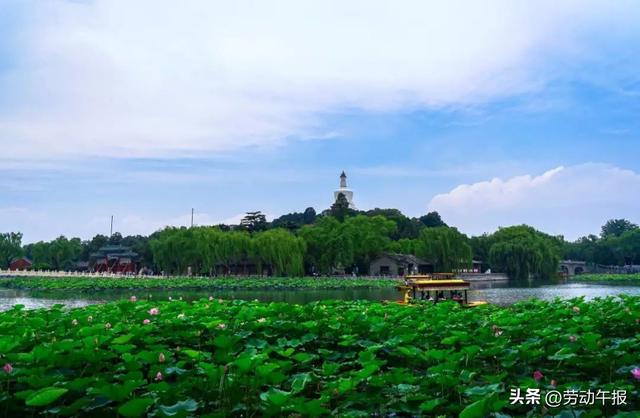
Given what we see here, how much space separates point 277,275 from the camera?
39250mm

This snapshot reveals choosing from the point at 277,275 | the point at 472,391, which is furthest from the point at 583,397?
the point at 277,275

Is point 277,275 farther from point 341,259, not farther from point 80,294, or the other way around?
point 80,294

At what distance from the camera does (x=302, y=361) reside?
4488 mm

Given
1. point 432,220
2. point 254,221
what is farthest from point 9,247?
point 432,220

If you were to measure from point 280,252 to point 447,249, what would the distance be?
11848 millimetres

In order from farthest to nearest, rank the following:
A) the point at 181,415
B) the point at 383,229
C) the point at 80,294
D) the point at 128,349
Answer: the point at 383,229 → the point at 80,294 → the point at 128,349 → the point at 181,415

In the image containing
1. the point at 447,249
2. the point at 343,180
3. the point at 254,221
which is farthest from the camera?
the point at 343,180

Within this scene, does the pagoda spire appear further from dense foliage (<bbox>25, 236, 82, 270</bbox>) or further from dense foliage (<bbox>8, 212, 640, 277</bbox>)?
dense foliage (<bbox>25, 236, 82, 270</bbox>)

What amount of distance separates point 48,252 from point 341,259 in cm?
3084

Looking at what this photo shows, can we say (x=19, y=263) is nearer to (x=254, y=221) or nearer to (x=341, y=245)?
(x=254, y=221)

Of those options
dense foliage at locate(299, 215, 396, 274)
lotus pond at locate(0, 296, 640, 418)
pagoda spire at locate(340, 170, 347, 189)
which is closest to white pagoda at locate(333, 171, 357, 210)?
pagoda spire at locate(340, 170, 347, 189)

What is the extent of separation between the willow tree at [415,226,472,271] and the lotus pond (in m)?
34.1

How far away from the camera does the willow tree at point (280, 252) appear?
37.9m

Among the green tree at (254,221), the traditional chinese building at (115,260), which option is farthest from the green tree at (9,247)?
the green tree at (254,221)
